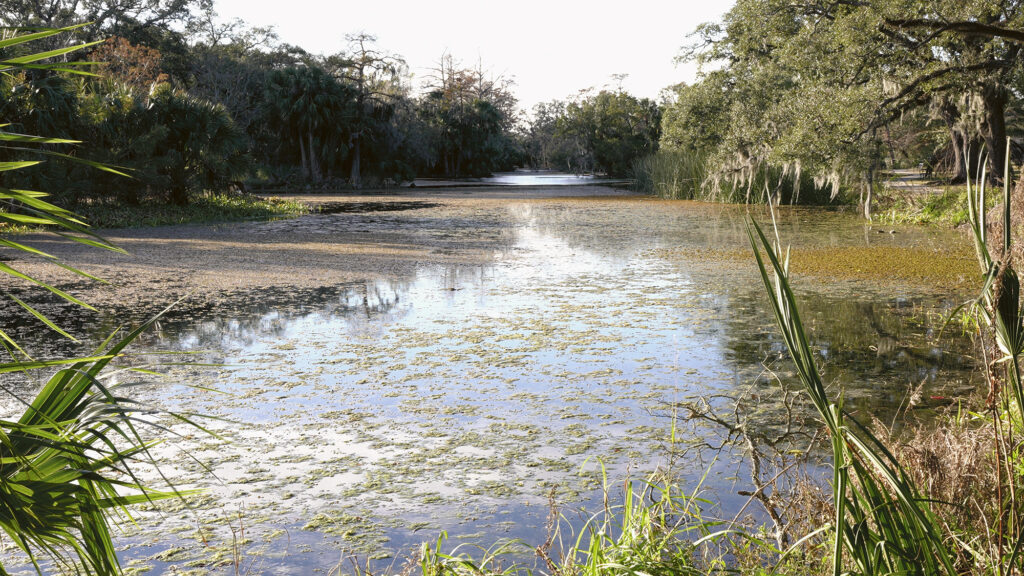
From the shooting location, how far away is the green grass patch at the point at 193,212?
13531mm

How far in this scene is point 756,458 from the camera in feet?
7.07

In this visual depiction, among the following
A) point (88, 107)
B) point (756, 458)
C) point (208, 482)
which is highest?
point (88, 107)

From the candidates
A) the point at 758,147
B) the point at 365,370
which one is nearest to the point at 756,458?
the point at 365,370

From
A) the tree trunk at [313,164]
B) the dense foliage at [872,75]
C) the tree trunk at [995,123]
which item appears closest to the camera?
the dense foliage at [872,75]

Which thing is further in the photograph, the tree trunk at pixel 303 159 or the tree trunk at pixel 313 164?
the tree trunk at pixel 303 159

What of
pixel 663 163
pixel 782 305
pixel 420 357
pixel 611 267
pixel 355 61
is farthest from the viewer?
pixel 355 61

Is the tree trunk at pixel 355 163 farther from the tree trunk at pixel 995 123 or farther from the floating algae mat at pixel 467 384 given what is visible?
the floating algae mat at pixel 467 384

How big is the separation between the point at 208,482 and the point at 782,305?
242 centimetres

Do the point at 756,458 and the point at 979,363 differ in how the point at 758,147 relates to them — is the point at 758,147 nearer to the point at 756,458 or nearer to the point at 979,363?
the point at 979,363

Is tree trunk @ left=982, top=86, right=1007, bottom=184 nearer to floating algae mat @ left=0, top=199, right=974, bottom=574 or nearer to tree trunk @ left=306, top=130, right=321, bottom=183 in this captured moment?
floating algae mat @ left=0, top=199, right=974, bottom=574

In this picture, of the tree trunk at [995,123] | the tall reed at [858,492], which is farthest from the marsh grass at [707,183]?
the tall reed at [858,492]

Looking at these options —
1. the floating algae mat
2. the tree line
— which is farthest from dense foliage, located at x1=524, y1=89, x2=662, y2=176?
the floating algae mat

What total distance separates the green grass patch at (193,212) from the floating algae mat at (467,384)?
7.14m

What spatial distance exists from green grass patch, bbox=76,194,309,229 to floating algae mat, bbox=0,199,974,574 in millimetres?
7142
